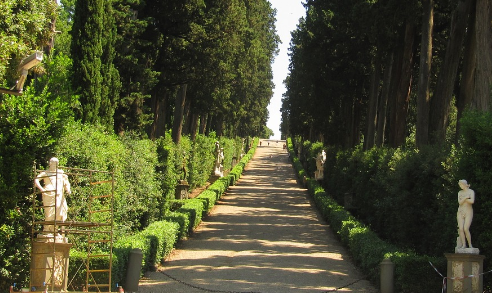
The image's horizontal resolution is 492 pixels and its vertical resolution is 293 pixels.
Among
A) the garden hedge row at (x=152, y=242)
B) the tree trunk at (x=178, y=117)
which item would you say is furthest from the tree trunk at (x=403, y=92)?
the tree trunk at (x=178, y=117)

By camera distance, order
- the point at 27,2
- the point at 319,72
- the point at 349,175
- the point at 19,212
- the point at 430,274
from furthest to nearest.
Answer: the point at 319,72 → the point at 349,175 → the point at 27,2 → the point at 430,274 → the point at 19,212

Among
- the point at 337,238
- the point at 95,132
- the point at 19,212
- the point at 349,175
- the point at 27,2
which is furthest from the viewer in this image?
the point at 349,175

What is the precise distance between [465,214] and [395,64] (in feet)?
55.2

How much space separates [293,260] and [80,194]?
5586 mm

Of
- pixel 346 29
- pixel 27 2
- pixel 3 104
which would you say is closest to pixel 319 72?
pixel 346 29

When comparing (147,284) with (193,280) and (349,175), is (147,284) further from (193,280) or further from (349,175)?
(349,175)

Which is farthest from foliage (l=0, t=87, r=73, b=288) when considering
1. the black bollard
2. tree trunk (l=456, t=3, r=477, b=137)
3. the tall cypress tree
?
tree trunk (l=456, t=3, r=477, b=137)

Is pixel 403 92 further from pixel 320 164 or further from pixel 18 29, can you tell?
pixel 18 29

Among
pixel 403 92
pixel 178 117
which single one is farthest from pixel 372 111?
pixel 178 117

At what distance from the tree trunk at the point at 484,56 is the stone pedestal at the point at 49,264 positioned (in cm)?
994

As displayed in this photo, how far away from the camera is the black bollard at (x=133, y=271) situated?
12.3 meters

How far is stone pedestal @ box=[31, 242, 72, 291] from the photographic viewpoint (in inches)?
400

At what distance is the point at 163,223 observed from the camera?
57.2 feet

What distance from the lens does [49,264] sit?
33.6 feet
